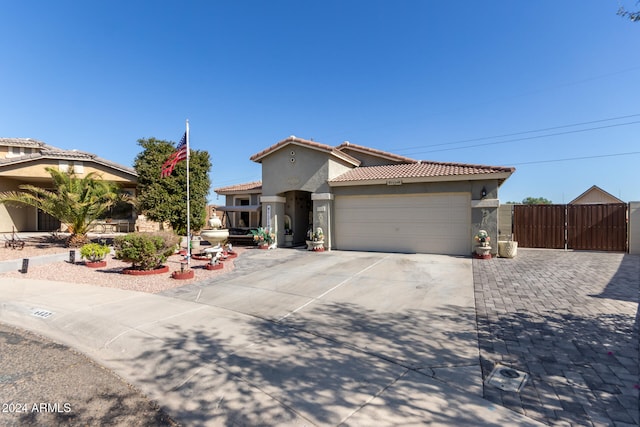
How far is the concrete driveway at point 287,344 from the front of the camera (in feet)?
10.5

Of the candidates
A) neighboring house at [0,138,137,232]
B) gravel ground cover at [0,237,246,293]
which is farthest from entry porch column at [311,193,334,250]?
neighboring house at [0,138,137,232]

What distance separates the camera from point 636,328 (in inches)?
200

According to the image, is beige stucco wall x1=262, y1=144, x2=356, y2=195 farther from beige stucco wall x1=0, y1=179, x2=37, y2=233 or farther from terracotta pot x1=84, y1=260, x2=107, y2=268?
beige stucco wall x1=0, y1=179, x2=37, y2=233

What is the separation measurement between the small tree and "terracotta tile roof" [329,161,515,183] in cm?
746

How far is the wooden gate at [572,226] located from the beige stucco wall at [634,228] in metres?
0.28

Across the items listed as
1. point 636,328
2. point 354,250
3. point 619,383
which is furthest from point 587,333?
point 354,250

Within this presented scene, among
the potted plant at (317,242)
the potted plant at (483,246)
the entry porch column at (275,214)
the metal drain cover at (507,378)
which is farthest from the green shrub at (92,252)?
the potted plant at (483,246)

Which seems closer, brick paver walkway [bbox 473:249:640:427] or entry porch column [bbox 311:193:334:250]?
brick paver walkway [bbox 473:249:640:427]

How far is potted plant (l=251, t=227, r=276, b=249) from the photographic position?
52.1ft

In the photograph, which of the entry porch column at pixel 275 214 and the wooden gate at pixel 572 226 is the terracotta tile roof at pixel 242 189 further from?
the wooden gate at pixel 572 226

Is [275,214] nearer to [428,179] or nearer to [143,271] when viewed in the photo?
[143,271]

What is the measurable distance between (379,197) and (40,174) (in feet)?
71.6

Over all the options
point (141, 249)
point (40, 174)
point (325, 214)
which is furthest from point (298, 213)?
point (40, 174)

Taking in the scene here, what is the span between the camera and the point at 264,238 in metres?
15.9
